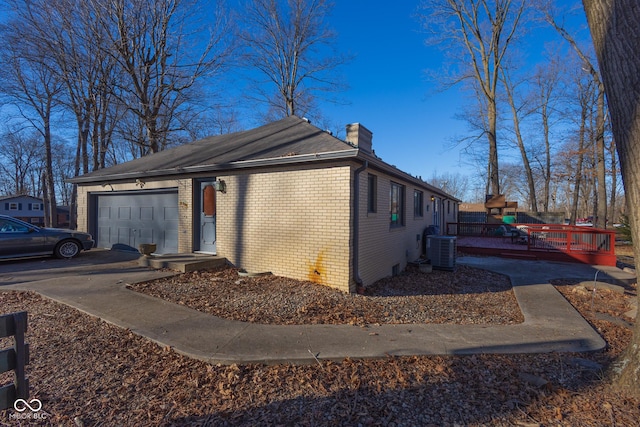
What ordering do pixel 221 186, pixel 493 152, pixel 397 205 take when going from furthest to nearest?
pixel 493 152, pixel 397 205, pixel 221 186

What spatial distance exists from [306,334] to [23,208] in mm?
61646

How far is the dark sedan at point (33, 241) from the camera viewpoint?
8844 millimetres

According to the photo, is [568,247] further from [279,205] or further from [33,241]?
[33,241]

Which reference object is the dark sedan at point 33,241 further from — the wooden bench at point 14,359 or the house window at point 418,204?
the house window at point 418,204

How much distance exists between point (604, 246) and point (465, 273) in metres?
6.19

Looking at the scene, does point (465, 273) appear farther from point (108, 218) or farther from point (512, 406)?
point (108, 218)

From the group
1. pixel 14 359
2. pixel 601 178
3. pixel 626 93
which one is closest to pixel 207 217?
pixel 14 359

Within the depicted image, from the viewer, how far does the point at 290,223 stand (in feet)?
25.1

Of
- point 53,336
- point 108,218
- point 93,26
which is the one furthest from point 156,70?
point 53,336
